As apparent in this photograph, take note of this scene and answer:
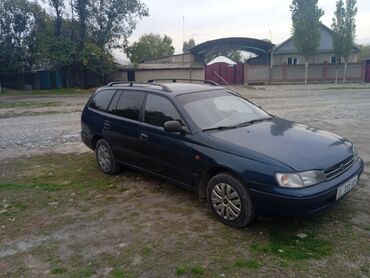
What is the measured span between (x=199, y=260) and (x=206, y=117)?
77.7 inches

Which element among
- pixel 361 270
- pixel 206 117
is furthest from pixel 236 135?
pixel 361 270

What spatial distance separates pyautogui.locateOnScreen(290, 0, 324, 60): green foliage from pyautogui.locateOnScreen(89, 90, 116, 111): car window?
3265 cm

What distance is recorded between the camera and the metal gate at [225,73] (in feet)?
118

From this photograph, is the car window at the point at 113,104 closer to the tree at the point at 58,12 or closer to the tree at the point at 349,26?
the tree at the point at 58,12

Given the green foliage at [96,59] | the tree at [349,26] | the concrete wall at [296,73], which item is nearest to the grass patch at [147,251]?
the green foliage at [96,59]

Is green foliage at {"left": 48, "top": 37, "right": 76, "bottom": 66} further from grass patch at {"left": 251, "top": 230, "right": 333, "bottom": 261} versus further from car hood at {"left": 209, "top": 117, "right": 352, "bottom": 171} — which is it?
grass patch at {"left": 251, "top": 230, "right": 333, "bottom": 261}

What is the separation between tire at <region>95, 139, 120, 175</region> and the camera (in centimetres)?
605

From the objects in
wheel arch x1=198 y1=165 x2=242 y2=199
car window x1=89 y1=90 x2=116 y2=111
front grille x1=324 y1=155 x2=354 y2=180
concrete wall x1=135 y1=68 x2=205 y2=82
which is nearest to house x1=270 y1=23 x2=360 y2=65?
concrete wall x1=135 y1=68 x2=205 y2=82

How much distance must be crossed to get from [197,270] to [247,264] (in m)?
0.49

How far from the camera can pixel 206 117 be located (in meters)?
4.70

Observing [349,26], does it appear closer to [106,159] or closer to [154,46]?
[154,46]

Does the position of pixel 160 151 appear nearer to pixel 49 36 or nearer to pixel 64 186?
pixel 64 186

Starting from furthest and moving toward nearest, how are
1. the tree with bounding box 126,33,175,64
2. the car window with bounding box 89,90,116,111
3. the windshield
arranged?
the tree with bounding box 126,33,175,64, the car window with bounding box 89,90,116,111, the windshield

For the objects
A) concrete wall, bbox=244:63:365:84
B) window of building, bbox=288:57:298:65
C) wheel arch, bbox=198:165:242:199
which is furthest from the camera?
window of building, bbox=288:57:298:65
